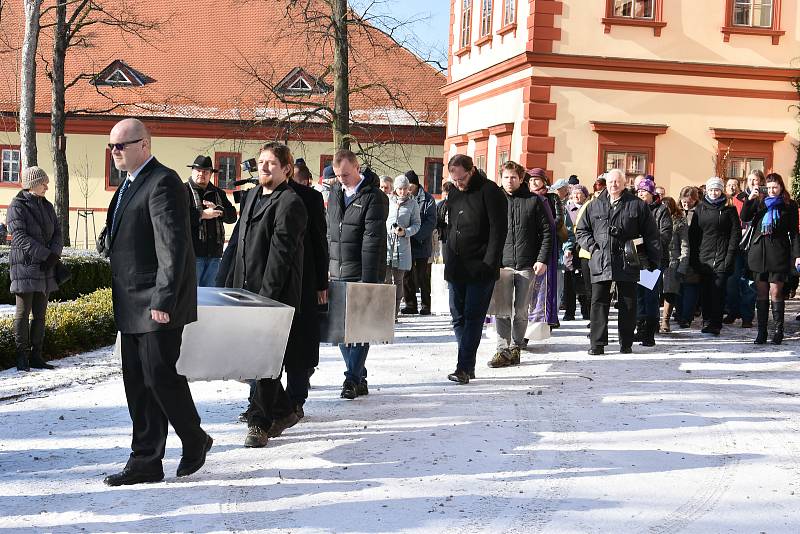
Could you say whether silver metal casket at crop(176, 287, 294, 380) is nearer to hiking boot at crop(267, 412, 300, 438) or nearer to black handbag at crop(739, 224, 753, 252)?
hiking boot at crop(267, 412, 300, 438)

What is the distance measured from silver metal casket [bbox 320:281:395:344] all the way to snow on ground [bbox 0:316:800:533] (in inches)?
23.7

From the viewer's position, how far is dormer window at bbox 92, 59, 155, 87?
45406 mm

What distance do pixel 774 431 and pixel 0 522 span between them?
522cm

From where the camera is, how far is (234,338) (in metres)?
6.94

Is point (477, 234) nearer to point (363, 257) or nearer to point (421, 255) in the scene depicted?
point (363, 257)

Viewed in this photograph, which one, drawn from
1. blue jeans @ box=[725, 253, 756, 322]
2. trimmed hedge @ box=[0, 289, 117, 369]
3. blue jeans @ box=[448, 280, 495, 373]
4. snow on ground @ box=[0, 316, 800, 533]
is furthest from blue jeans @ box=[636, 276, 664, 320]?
trimmed hedge @ box=[0, 289, 117, 369]

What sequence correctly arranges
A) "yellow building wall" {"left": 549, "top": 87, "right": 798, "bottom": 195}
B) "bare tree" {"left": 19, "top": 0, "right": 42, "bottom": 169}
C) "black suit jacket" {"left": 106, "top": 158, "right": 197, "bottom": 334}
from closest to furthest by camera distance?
"black suit jacket" {"left": 106, "top": 158, "right": 197, "bottom": 334} → "bare tree" {"left": 19, "top": 0, "right": 42, "bottom": 169} → "yellow building wall" {"left": 549, "top": 87, "right": 798, "bottom": 195}

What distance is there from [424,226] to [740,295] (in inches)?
170

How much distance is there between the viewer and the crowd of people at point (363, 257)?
6.56 metres

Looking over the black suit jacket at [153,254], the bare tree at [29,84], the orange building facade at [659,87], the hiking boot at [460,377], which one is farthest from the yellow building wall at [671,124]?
the black suit jacket at [153,254]

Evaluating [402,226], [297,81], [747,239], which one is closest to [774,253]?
[747,239]

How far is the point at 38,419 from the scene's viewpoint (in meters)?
8.54

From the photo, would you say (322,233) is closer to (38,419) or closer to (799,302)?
(38,419)

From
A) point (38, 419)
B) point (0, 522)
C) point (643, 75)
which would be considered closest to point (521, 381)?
point (38, 419)
